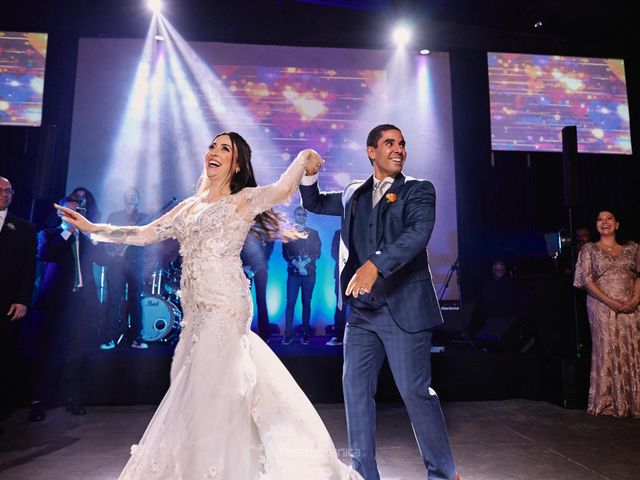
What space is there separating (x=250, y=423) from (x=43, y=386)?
3506 mm

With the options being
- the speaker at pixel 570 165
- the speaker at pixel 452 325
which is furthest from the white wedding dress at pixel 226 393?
the speaker at pixel 452 325

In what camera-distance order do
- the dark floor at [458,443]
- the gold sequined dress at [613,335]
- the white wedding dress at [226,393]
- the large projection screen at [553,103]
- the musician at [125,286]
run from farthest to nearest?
1. the large projection screen at [553,103]
2. the musician at [125,286]
3. the gold sequined dress at [613,335]
4. the dark floor at [458,443]
5. the white wedding dress at [226,393]

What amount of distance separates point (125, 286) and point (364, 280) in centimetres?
→ 537

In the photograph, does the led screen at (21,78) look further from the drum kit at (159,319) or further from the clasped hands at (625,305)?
the clasped hands at (625,305)

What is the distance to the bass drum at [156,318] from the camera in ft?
21.6

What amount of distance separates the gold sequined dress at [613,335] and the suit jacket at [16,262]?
5.13m

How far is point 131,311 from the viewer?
6.29 meters

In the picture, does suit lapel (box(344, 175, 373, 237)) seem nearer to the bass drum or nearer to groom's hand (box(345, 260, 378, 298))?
groom's hand (box(345, 260, 378, 298))

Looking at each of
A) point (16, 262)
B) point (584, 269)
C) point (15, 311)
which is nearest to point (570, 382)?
point (584, 269)

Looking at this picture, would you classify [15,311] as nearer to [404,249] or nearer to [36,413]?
[36,413]

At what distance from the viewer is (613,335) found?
15.6 feet

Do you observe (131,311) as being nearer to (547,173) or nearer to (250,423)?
(250,423)

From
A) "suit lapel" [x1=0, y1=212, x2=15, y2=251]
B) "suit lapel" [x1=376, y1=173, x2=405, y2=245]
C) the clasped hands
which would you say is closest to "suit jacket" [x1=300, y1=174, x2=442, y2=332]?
"suit lapel" [x1=376, y1=173, x2=405, y2=245]

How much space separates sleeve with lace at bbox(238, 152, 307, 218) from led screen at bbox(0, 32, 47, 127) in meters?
7.85
